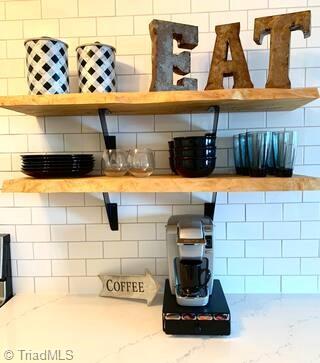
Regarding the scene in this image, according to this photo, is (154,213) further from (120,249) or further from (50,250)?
(50,250)

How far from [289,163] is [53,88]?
0.86m

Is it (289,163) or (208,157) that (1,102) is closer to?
(208,157)

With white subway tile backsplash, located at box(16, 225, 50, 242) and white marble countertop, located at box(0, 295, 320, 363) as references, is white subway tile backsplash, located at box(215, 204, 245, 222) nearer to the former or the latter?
white marble countertop, located at box(0, 295, 320, 363)

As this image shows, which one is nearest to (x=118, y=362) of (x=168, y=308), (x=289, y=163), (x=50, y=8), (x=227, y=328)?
(x=168, y=308)

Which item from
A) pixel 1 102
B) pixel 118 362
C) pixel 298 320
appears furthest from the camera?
pixel 298 320

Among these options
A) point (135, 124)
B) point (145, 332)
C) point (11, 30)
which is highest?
point (11, 30)

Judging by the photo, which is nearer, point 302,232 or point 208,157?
point 208,157

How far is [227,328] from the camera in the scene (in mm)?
1070

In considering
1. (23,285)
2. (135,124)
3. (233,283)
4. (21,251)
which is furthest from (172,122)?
(23,285)

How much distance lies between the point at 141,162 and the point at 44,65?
1.56ft

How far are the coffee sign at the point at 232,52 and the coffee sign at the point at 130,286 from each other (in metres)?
0.76

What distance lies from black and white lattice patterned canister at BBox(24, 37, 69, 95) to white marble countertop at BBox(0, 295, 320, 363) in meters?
0.84

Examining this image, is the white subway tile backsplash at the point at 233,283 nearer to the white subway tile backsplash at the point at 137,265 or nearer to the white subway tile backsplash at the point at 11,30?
the white subway tile backsplash at the point at 137,265

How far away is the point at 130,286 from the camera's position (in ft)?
4.42
